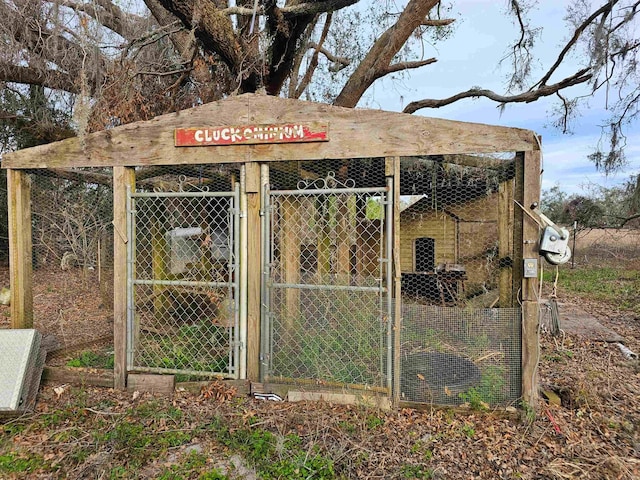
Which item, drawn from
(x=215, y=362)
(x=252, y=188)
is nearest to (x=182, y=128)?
(x=252, y=188)

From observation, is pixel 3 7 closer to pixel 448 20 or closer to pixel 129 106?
pixel 129 106

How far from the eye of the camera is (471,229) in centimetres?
835

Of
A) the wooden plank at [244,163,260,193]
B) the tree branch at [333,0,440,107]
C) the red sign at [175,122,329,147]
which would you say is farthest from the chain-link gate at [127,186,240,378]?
the tree branch at [333,0,440,107]

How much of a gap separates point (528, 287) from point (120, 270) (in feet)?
12.2

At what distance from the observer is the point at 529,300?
337cm

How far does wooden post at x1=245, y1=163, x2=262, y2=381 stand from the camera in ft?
12.5

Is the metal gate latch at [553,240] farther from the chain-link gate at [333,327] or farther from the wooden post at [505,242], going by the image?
the chain-link gate at [333,327]

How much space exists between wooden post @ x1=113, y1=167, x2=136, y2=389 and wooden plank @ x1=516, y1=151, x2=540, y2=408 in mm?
3581

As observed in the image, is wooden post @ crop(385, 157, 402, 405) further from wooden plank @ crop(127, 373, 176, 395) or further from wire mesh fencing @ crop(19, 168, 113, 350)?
wire mesh fencing @ crop(19, 168, 113, 350)

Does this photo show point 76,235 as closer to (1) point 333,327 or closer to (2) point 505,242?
(1) point 333,327

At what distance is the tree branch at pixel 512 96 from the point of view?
850 cm

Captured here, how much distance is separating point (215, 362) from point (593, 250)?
19.0 metres

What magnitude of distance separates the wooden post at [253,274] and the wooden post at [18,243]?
2.50 m

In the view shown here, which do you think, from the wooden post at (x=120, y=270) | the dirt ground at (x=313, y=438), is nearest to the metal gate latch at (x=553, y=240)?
the dirt ground at (x=313, y=438)
